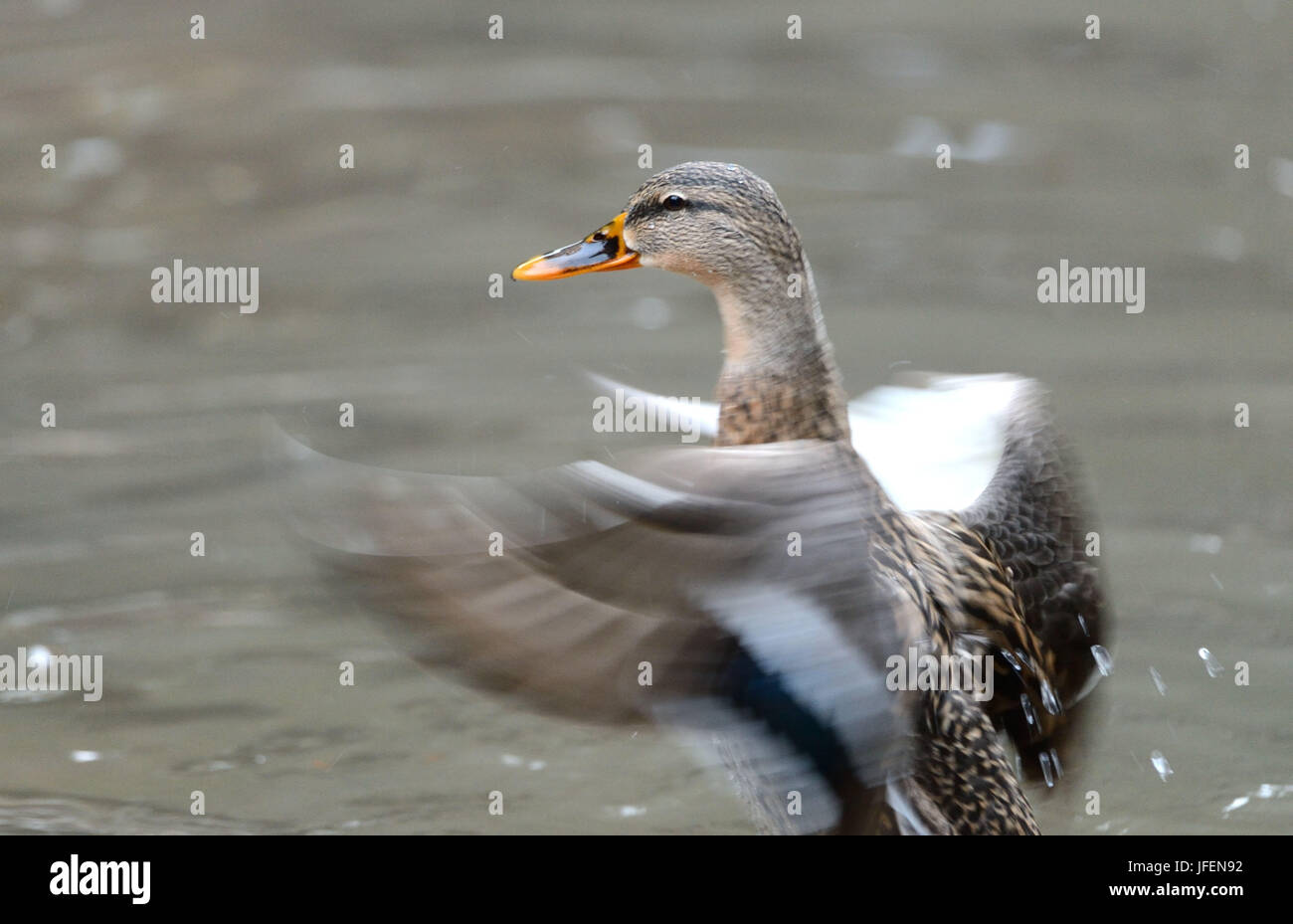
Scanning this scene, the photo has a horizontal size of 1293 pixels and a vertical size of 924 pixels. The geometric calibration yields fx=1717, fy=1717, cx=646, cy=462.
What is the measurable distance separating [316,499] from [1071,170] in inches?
290

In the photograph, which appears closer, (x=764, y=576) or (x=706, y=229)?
(x=764, y=576)

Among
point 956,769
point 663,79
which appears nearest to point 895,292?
point 663,79

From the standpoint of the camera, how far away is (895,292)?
834cm

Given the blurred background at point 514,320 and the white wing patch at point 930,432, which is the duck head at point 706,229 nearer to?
the white wing patch at point 930,432

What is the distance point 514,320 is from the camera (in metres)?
8.16

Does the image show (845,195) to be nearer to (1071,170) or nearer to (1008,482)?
(1071,170)

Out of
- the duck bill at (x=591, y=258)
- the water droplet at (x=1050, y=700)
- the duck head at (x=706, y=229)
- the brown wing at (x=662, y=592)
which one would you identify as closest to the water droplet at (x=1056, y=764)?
the water droplet at (x=1050, y=700)

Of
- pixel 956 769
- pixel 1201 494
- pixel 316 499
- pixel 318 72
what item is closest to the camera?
pixel 316 499

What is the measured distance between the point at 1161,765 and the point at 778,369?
197 centimetres

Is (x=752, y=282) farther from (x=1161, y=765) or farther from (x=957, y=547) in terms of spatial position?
(x=1161, y=765)

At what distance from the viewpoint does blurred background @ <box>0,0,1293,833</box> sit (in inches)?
208

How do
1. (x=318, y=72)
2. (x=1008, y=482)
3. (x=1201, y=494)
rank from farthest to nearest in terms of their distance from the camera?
(x=318, y=72) → (x=1201, y=494) → (x=1008, y=482)

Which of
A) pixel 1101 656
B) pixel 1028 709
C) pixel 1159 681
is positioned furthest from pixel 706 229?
pixel 1159 681

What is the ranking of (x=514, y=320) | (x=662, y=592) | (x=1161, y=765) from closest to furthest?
(x=662, y=592), (x=1161, y=765), (x=514, y=320)
